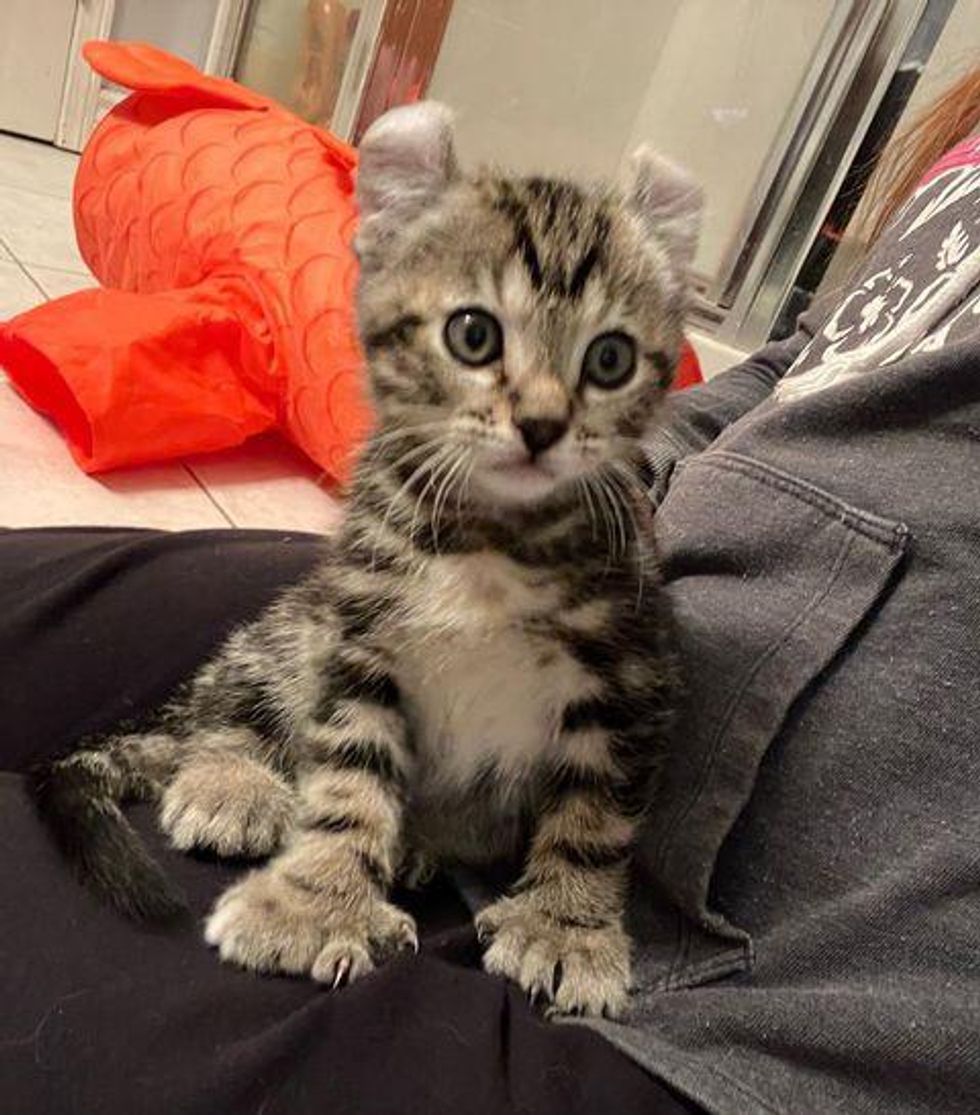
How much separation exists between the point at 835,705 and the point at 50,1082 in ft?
1.76

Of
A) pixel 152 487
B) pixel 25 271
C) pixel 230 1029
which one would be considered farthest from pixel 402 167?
pixel 25 271

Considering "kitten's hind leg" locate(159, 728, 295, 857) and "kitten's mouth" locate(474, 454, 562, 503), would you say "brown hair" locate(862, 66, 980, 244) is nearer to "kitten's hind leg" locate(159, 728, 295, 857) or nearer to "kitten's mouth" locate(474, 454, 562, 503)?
"kitten's mouth" locate(474, 454, 562, 503)

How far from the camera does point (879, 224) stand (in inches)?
55.1

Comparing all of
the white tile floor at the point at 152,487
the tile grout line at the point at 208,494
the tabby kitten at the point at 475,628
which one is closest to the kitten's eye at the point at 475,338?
the tabby kitten at the point at 475,628

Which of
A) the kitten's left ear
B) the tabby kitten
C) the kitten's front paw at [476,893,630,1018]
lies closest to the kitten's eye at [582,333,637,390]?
the tabby kitten

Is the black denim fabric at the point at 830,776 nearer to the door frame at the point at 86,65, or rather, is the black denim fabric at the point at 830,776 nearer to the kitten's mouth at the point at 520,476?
the kitten's mouth at the point at 520,476

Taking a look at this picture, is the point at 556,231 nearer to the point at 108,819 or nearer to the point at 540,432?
the point at 540,432

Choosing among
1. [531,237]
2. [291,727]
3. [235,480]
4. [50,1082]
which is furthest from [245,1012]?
[235,480]

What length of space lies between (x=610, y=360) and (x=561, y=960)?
0.43 m

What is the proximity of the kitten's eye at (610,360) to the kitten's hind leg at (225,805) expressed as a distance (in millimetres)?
433

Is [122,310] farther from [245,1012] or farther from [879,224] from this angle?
[245,1012]

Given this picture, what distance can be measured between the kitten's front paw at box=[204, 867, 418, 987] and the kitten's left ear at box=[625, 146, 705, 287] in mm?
556

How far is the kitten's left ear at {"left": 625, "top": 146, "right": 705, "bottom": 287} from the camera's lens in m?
0.86

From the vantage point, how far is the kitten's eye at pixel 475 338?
751 millimetres
